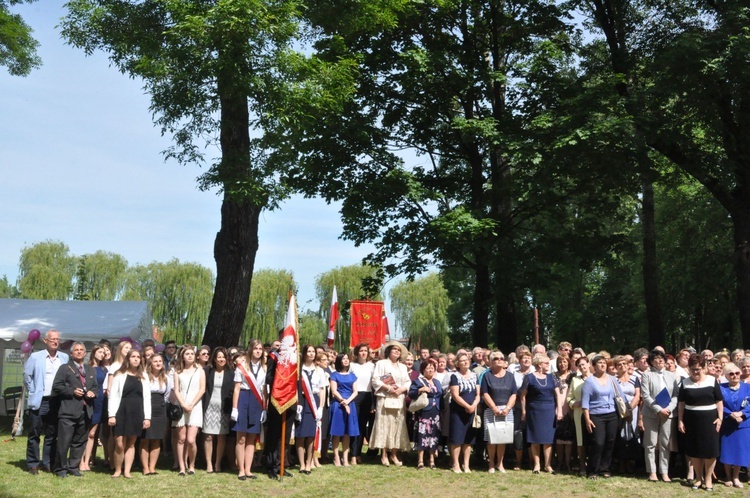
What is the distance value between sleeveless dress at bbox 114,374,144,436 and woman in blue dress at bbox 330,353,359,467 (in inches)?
113

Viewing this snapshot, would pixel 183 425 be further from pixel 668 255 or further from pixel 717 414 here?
pixel 668 255

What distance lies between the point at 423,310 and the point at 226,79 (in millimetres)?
38301

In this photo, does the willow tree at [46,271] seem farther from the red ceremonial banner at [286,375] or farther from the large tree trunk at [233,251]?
the red ceremonial banner at [286,375]

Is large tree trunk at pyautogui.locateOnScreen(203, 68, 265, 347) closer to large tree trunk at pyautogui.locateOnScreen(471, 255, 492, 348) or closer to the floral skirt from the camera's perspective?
the floral skirt

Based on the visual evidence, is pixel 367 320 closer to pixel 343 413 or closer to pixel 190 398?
pixel 343 413

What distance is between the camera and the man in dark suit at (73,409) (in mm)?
9922

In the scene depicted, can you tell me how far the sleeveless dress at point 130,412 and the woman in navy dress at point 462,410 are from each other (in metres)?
4.32

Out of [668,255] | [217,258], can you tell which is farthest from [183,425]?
[668,255]

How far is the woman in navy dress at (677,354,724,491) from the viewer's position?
10.1 metres

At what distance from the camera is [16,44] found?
16797 mm

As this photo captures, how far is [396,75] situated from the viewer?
2056 cm

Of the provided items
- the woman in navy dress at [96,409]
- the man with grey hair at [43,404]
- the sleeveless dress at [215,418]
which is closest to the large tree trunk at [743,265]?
the sleeveless dress at [215,418]

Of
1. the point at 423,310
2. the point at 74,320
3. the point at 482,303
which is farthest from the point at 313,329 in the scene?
the point at 74,320

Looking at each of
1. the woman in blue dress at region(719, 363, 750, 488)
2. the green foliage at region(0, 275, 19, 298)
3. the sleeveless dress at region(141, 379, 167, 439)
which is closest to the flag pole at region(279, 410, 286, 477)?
the sleeveless dress at region(141, 379, 167, 439)
